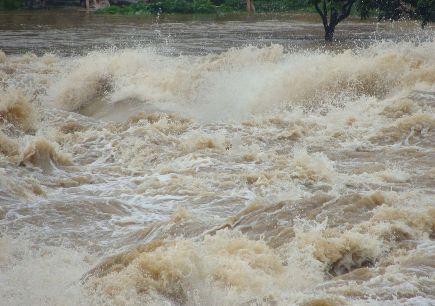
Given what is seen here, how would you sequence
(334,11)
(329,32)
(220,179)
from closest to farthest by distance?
(220,179) < (334,11) < (329,32)

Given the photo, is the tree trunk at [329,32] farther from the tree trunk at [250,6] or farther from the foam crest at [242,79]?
the tree trunk at [250,6]

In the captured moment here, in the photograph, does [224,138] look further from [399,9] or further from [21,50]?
[21,50]

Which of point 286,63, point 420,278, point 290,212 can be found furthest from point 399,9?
point 420,278

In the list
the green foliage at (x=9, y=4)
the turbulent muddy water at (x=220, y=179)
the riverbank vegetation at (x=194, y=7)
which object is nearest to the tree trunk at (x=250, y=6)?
the riverbank vegetation at (x=194, y=7)

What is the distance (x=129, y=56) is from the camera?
16.4 metres

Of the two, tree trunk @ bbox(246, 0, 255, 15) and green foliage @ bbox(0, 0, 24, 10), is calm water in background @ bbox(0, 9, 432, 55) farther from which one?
tree trunk @ bbox(246, 0, 255, 15)

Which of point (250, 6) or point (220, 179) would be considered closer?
point (220, 179)

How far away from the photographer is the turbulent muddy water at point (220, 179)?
509 centimetres

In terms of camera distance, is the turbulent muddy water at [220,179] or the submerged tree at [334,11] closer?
the turbulent muddy water at [220,179]

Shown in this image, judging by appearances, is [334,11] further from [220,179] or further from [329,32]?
[220,179]

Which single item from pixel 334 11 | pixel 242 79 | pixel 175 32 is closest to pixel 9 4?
pixel 175 32

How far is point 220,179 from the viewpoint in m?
8.41

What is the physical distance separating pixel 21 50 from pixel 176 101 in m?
9.18

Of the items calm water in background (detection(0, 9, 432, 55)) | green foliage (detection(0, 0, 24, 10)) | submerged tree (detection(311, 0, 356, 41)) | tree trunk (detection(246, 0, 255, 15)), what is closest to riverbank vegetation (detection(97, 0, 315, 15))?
tree trunk (detection(246, 0, 255, 15))
